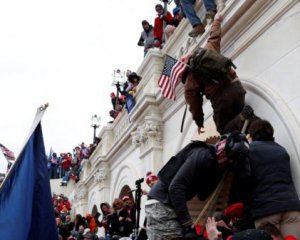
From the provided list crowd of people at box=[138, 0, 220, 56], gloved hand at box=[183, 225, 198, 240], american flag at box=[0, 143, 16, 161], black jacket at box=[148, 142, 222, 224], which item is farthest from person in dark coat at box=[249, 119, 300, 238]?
american flag at box=[0, 143, 16, 161]

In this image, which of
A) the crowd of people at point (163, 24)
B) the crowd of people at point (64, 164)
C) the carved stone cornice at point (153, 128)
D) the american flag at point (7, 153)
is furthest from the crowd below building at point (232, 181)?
the crowd of people at point (64, 164)

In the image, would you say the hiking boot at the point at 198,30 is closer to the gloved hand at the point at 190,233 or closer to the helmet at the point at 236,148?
the helmet at the point at 236,148

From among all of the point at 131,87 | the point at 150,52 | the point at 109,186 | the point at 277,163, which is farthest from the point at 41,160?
the point at 109,186

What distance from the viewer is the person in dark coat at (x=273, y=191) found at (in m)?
3.31

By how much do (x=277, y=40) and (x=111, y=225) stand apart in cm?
474

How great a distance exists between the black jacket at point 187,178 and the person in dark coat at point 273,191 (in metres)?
0.45

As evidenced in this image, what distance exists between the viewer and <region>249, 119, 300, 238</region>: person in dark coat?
3311mm

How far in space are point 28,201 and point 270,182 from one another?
207 centimetres

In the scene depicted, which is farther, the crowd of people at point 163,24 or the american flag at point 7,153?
the american flag at point 7,153

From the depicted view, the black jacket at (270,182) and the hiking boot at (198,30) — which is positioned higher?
the hiking boot at (198,30)

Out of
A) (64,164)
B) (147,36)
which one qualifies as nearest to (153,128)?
(147,36)

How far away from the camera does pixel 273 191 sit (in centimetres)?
336

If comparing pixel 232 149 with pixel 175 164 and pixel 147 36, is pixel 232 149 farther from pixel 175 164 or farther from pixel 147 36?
pixel 147 36

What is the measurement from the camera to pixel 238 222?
353 cm
